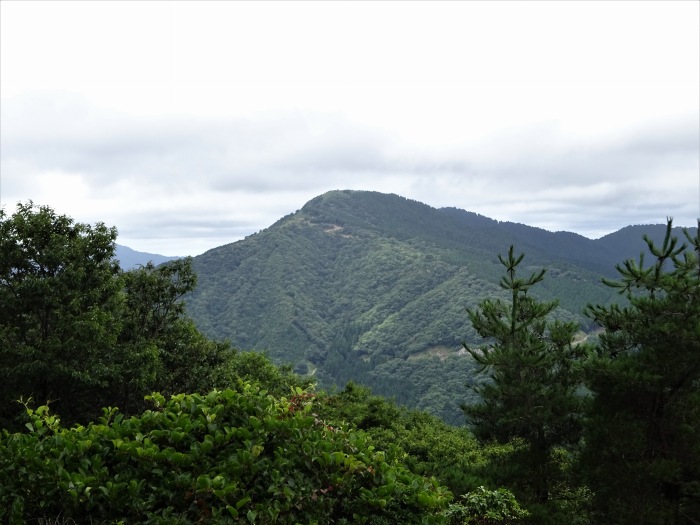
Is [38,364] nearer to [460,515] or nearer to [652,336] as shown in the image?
[460,515]

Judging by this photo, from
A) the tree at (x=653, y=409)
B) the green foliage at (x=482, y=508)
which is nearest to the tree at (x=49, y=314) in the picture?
the green foliage at (x=482, y=508)

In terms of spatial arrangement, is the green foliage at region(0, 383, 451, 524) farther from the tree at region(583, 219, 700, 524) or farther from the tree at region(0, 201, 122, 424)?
the tree at region(0, 201, 122, 424)

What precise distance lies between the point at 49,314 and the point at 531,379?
14202mm

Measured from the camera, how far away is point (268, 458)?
12.1 feet

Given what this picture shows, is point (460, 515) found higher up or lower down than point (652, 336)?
lower down

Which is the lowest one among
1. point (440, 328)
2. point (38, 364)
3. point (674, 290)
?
point (440, 328)

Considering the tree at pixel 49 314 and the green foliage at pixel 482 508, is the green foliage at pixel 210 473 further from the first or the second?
the tree at pixel 49 314

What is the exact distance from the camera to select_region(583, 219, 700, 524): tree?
32.7ft

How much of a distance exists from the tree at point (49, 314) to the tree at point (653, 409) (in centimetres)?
1277

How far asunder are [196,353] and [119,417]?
55.5 feet

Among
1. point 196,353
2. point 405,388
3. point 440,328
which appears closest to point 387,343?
point 440,328

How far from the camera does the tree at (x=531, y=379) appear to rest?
1350 centimetres

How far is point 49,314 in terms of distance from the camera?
48.3 feet

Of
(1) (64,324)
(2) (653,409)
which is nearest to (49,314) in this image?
(1) (64,324)
